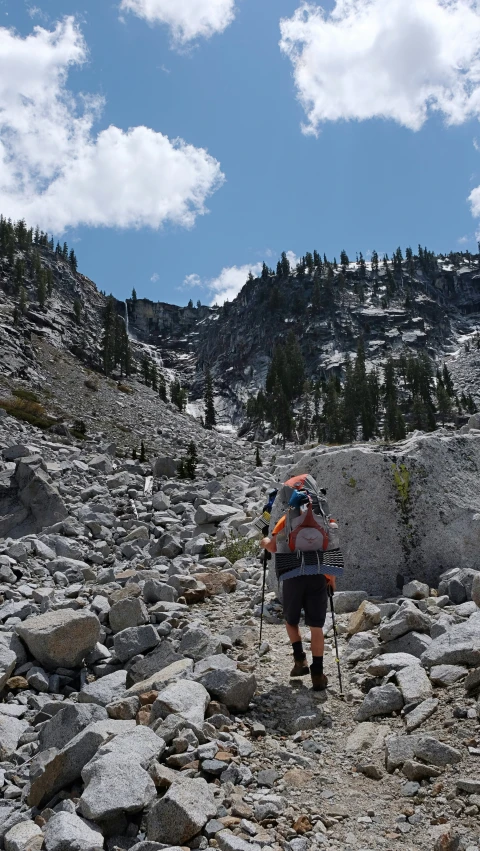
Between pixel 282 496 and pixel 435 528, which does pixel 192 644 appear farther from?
pixel 435 528

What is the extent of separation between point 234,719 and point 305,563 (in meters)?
1.74

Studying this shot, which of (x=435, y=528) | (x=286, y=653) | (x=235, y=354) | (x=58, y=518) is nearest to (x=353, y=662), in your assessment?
(x=286, y=653)

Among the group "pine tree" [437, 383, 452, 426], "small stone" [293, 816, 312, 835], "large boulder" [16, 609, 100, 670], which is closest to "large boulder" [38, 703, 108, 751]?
"large boulder" [16, 609, 100, 670]

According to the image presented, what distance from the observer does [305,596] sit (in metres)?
6.04

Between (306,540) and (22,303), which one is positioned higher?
(22,303)

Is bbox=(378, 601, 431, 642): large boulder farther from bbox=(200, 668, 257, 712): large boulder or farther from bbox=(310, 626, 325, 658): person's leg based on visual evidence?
bbox=(200, 668, 257, 712): large boulder

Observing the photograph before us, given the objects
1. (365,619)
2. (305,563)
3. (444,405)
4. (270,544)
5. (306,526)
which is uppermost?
(444,405)

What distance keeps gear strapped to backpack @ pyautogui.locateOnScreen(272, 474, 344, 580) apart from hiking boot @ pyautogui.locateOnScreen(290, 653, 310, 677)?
0.89 m

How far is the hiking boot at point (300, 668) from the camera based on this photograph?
5816 millimetres

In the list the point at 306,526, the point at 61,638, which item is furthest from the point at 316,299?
the point at 61,638

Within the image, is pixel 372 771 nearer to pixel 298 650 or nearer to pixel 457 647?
pixel 457 647

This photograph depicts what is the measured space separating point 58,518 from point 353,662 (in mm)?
10558

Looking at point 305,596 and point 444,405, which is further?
point 444,405

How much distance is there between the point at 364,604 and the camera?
6957 millimetres
